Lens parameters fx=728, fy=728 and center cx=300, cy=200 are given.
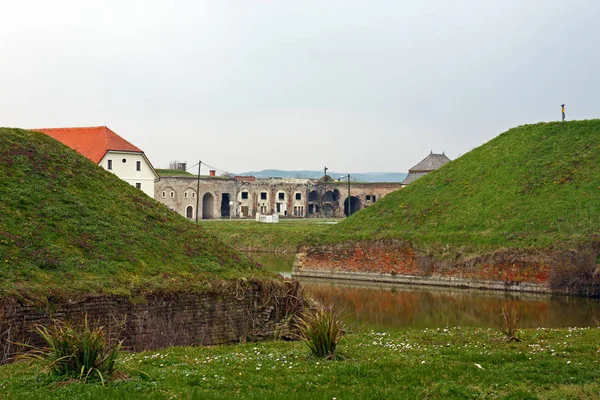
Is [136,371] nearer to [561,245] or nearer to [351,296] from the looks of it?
[351,296]

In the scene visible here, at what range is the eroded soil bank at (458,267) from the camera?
29203 millimetres

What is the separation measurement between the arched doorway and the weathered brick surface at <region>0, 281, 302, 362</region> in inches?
2253

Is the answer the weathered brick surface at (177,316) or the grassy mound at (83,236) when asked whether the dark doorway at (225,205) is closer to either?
the grassy mound at (83,236)

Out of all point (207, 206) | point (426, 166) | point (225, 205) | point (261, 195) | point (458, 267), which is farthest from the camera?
point (225, 205)

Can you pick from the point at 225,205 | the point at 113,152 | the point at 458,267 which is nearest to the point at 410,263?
the point at 458,267

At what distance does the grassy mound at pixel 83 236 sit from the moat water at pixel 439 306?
4.18 meters

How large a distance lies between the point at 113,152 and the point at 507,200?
73.8 feet

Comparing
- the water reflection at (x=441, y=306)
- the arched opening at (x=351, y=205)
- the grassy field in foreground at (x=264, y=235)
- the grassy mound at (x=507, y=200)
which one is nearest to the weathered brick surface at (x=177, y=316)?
the water reflection at (x=441, y=306)

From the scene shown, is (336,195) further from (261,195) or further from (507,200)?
(507,200)

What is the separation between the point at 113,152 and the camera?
4288cm

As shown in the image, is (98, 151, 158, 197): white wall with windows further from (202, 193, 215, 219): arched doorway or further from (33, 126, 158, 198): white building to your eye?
(202, 193, 215, 219): arched doorway

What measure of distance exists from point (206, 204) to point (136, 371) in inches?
2589

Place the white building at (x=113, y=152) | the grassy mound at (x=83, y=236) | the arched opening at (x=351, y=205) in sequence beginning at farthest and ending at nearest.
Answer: the arched opening at (x=351, y=205) → the white building at (x=113, y=152) → the grassy mound at (x=83, y=236)

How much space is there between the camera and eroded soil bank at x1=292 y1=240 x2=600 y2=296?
29.2 m
